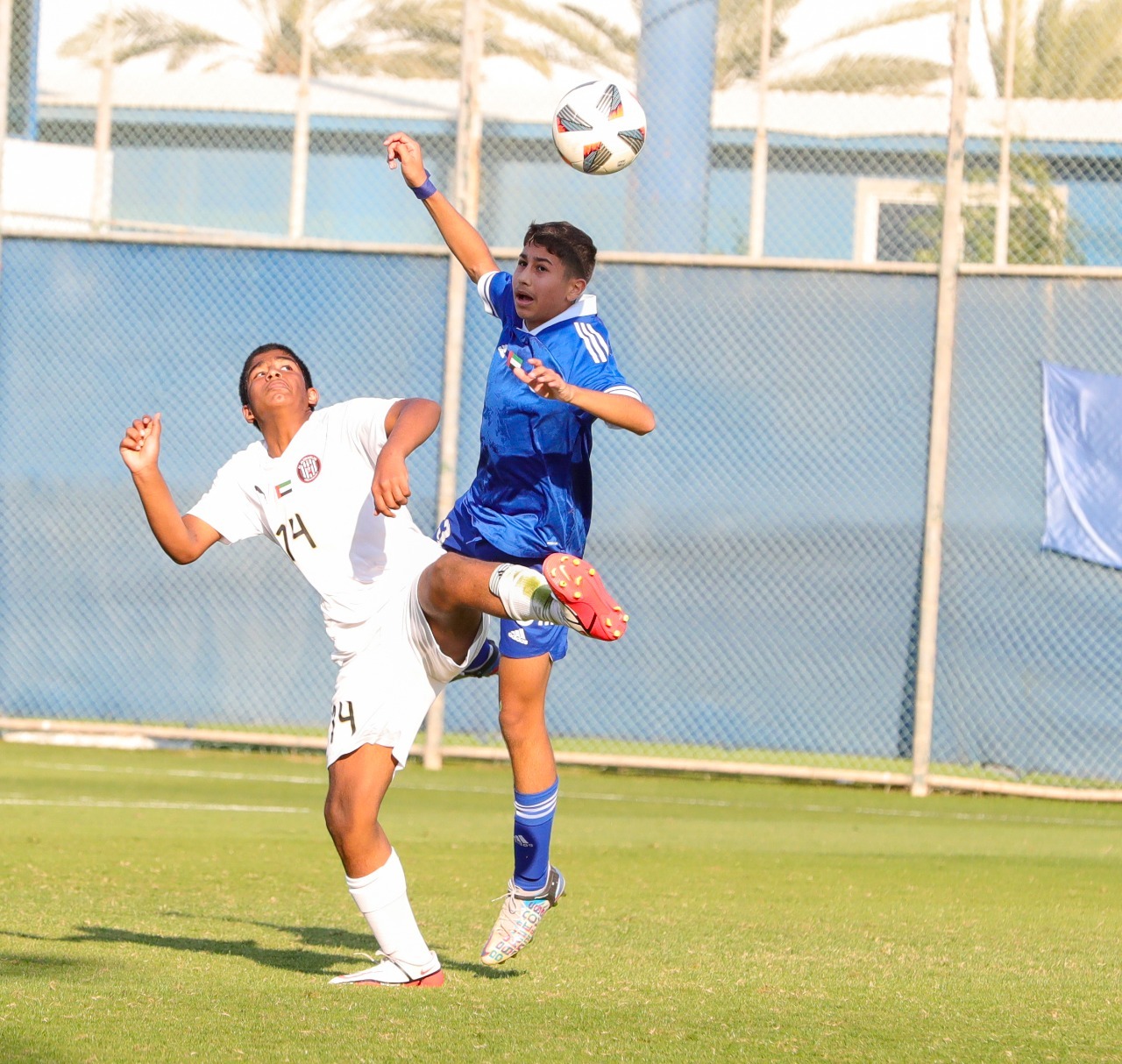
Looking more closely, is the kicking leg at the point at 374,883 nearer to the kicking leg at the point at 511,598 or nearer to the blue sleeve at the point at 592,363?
the kicking leg at the point at 511,598

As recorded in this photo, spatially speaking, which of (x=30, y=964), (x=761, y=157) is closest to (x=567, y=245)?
(x=30, y=964)

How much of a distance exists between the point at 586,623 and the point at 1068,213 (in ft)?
27.3

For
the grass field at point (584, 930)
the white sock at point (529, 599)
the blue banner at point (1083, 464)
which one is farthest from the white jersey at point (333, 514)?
the blue banner at point (1083, 464)

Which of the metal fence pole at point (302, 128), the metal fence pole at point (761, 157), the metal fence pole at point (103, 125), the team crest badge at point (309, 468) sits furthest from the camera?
the metal fence pole at point (103, 125)

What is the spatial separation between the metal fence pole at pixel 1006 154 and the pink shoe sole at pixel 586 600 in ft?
23.7

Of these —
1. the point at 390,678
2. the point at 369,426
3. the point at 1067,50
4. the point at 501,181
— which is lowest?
the point at 390,678

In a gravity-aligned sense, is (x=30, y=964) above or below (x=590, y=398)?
below

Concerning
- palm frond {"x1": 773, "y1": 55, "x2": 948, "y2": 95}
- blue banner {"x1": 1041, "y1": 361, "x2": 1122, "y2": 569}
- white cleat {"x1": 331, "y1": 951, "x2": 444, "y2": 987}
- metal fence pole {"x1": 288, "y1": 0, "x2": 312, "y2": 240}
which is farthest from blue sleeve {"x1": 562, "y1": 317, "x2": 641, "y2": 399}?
palm frond {"x1": 773, "y1": 55, "x2": 948, "y2": 95}

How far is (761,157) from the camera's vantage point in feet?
38.5

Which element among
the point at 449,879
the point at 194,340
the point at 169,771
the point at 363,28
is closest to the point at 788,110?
the point at 363,28

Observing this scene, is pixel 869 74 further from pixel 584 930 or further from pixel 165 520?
pixel 165 520

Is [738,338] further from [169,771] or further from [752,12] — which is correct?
[169,771]

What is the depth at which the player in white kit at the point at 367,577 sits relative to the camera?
4.62 meters

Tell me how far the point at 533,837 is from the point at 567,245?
178 cm
